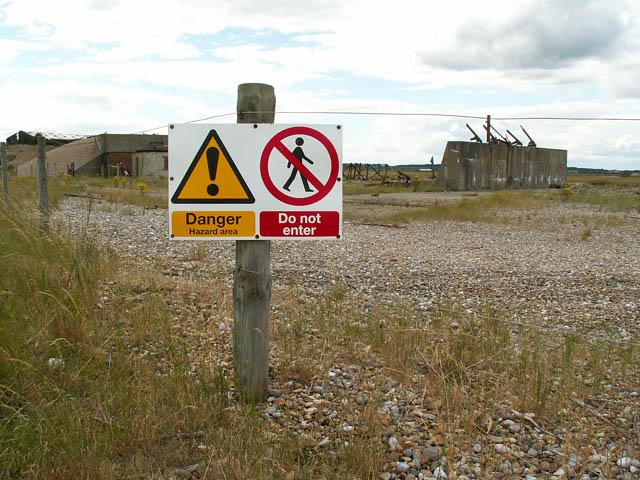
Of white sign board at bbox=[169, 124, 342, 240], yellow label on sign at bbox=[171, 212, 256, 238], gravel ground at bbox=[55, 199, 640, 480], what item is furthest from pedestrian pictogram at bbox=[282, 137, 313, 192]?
gravel ground at bbox=[55, 199, 640, 480]

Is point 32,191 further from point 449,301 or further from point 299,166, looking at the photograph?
point 299,166

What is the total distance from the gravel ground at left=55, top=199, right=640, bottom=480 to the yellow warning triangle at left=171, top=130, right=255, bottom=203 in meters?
1.24

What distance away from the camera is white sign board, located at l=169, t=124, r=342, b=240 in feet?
10.6

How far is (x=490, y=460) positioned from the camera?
2.79m

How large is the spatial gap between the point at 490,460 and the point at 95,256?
4.80m

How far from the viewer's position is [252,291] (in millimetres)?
3336

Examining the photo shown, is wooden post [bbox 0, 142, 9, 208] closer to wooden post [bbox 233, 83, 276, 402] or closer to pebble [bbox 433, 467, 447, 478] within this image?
wooden post [bbox 233, 83, 276, 402]

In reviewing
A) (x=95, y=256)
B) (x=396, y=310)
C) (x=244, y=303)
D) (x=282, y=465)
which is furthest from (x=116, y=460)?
(x=95, y=256)

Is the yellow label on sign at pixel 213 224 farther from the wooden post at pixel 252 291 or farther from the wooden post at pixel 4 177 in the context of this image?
the wooden post at pixel 4 177

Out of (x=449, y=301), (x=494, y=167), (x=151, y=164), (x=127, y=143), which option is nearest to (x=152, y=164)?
(x=151, y=164)

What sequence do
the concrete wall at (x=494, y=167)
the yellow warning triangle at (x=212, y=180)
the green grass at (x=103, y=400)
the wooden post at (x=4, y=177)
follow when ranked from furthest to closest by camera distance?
the concrete wall at (x=494, y=167) → the wooden post at (x=4, y=177) → the yellow warning triangle at (x=212, y=180) → the green grass at (x=103, y=400)

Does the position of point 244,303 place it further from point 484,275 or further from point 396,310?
point 484,275

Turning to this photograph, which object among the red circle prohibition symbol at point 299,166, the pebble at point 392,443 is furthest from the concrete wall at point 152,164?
the pebble at point 392,443

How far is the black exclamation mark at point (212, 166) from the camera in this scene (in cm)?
323
